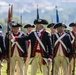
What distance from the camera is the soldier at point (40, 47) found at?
1549 cm

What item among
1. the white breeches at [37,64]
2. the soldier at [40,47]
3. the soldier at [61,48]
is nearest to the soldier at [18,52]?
the soldier at [40,47]

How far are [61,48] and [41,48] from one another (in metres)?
0.72

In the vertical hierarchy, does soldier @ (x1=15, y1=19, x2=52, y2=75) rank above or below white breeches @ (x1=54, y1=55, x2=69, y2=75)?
above

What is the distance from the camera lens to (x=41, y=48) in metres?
15.6

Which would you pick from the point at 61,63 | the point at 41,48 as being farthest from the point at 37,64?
the point at 61,63

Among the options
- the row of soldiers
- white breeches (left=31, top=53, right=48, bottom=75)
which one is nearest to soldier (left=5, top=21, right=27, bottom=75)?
the row of soldiers

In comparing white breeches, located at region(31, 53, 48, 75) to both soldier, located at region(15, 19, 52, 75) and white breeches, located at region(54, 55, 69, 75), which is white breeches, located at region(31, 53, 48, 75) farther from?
white breeches, located at region(54, 55, 69, 75)

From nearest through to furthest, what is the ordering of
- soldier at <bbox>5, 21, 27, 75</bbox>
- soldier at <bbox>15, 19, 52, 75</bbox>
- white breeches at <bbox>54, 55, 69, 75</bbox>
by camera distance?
1. soldier at <bbox>15, 19, 52, 75</bbox>
2. white breeches at <bbox>54, 55, 69, 75</bbox>
3. soldier at <bbox>5, 21, 27, 75</bbox>

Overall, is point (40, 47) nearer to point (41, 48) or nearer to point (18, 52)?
point (41, 48)

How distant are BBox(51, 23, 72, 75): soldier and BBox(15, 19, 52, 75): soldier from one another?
1.13 feet

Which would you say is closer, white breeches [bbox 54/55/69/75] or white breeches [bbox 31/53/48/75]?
white breeches [bbox 31/53/48/75]

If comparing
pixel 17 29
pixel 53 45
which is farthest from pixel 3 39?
pixel 53 45

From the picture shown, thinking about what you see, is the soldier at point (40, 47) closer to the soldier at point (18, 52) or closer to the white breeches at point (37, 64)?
the white breeches at point (37, 64)

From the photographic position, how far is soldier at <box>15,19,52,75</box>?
50.8 feet
